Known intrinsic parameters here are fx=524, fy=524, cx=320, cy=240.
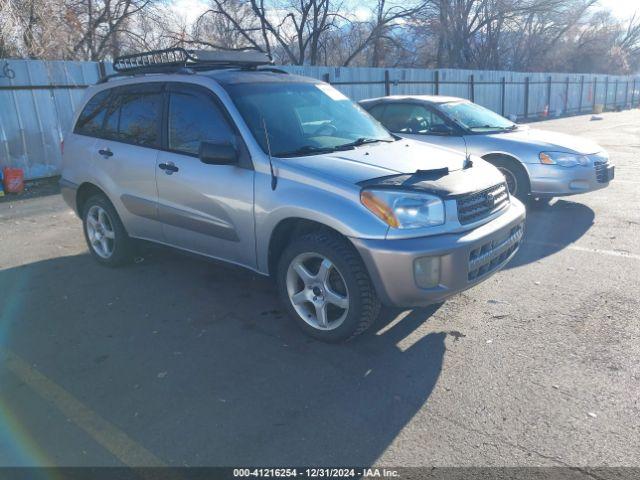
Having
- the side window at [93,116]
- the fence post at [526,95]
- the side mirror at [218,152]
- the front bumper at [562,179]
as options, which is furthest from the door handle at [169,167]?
the fence post at [526,95]

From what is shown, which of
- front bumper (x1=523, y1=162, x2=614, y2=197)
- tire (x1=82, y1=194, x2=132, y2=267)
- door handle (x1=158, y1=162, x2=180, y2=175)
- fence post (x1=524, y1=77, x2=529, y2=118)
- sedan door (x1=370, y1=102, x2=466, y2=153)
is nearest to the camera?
door handle (x1=158, y1=162, x2=180, y2=175)

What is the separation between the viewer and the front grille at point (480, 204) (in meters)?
3.63

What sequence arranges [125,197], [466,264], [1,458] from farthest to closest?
[125,197] < [466,264] < [1,458]

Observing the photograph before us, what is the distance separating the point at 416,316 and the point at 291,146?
1698 mm

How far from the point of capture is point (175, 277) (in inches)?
209

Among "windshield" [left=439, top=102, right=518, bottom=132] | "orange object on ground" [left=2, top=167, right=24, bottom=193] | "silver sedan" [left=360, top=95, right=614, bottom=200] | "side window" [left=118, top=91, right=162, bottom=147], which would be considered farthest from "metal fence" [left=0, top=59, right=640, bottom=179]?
"windshield" [left=439, top=102, right=518, bottom=132]

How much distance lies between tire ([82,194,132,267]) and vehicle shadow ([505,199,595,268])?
3966 mm

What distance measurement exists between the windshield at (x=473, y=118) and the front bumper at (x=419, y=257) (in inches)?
175

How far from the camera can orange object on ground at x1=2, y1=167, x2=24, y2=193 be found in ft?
31.7

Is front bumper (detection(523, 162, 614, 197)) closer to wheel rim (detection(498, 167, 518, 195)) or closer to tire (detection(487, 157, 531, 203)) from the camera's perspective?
tire (detection(487, 157, 531, 203))

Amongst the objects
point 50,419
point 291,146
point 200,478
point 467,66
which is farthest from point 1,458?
point 467,66

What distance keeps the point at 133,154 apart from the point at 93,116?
101 centimetres

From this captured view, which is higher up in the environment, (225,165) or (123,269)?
(225,165)

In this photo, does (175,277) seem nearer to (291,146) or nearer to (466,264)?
(291,146)
